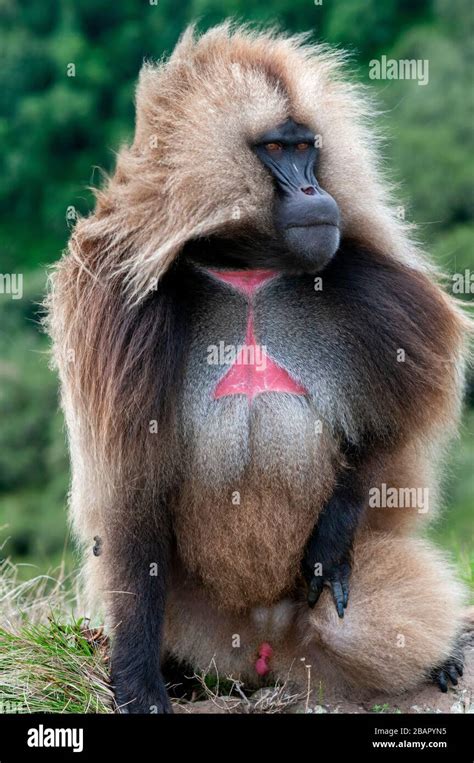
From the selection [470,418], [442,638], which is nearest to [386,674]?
[442,638]

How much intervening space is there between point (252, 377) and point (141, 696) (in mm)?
1226

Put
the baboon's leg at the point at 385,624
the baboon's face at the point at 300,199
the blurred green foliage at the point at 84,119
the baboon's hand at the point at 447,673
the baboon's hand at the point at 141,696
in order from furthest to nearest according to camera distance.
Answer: the blurred green foliage at the point at 84,119
the baboon's hand at the point at 447,673
the baboon's leg at the point at 385,624
the baboon's hand at the point at 141,696
the baboon's face at the point at 300,199

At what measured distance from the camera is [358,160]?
14.8 feet

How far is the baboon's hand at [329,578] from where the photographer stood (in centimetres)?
450

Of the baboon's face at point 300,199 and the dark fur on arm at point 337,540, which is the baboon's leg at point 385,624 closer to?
the dark fur on arm at point 337,540

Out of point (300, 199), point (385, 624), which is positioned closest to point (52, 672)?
point (385, 624)

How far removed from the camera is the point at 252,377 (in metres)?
4.38

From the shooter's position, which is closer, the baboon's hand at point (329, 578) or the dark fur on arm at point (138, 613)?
the dark fur on arm at point (138, 613)

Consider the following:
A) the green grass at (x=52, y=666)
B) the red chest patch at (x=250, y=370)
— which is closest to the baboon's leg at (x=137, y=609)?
the green grass at (x=52, y=666)

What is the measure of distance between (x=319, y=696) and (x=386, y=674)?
0.96ft

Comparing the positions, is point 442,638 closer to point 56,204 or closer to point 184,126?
point 184,126

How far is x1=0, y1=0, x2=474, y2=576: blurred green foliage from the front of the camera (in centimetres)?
1516

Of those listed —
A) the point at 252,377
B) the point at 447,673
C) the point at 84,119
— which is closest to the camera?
the point at 252,377

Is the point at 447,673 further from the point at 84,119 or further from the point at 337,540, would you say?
the point at 84,119
